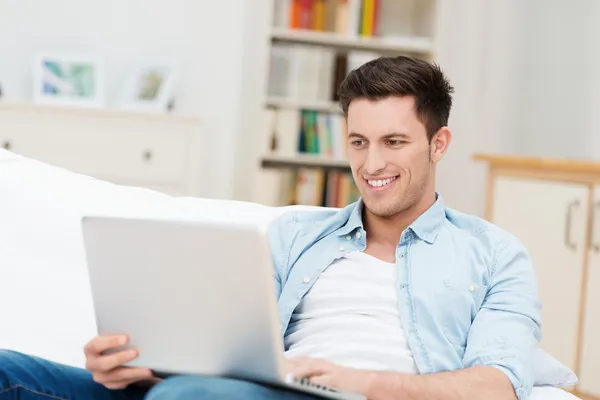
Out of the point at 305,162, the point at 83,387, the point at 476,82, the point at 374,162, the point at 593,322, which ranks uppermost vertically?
the point at 476,82

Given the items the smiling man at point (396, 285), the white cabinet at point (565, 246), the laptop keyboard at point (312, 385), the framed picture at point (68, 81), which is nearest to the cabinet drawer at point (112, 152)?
the framed picture at point (68, 81)

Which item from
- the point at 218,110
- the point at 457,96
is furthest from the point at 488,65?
the point at 218,110

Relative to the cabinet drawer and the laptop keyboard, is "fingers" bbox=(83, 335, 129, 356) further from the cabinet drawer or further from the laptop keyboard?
the cabinet drawer

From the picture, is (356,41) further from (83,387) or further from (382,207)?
(83,387)

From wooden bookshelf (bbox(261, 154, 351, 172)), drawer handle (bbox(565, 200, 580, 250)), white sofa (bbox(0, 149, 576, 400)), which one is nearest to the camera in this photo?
white sofa (bbox(0, 149, 576, 400))

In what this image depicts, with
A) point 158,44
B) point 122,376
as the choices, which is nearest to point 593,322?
point 122,376

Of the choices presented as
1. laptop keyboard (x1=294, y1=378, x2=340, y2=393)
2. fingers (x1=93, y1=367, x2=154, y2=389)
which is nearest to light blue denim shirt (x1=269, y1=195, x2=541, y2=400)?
laptop keyboard (x1=294, y1=378, x2=340, y2=393)

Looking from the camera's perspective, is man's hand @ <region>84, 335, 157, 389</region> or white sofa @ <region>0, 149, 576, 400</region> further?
white sofa @ <region>0, 149, 576, 400</region>

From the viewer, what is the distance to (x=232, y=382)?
134 centimetres

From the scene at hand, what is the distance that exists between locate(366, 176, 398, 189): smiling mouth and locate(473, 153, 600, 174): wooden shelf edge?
4.41 ft

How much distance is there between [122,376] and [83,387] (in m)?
0.13

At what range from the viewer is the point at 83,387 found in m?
1.52

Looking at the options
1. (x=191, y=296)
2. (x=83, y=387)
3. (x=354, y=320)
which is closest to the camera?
(x=191, y=296)

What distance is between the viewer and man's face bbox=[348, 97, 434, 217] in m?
1.72
